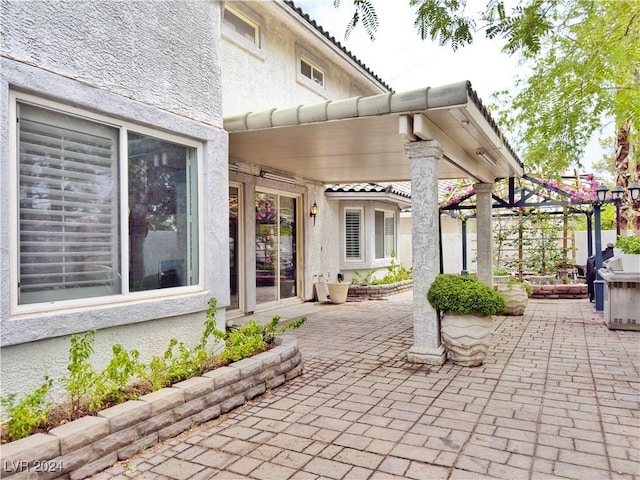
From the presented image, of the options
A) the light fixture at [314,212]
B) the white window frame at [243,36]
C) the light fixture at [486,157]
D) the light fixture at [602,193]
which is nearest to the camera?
the light fixture at [486,157]

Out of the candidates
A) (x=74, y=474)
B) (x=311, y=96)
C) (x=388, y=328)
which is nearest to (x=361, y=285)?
(x=388, y=328)

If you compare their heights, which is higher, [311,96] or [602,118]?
[311,96]

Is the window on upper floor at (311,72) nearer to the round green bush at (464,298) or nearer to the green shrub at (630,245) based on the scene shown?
the round green bush at (464,298)

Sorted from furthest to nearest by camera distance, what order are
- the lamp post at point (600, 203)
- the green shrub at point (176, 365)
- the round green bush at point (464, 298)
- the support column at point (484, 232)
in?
the support column at point (484, 232) < the lamp post at point (600, 203) < the round green bush at point (464, 298) < the green shrub at point (176, 365)

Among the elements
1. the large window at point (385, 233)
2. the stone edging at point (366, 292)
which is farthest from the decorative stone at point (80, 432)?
the large window at point (385, 233)

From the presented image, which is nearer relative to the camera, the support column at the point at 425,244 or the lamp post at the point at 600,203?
the support column at the point at 425,244

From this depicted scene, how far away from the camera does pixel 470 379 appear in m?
5.49

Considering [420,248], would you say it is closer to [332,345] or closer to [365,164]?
[332,345]

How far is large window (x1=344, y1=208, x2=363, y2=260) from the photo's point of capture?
13.8 meters

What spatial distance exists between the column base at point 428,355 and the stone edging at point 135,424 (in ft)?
6.73

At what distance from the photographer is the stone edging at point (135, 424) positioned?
113 inches

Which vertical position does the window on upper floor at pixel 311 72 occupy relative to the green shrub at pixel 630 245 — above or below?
above

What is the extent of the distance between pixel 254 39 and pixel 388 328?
21.6ft

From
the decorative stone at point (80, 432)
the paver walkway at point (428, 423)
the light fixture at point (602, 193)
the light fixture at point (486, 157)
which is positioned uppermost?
the light fixture at point (486, 157)
